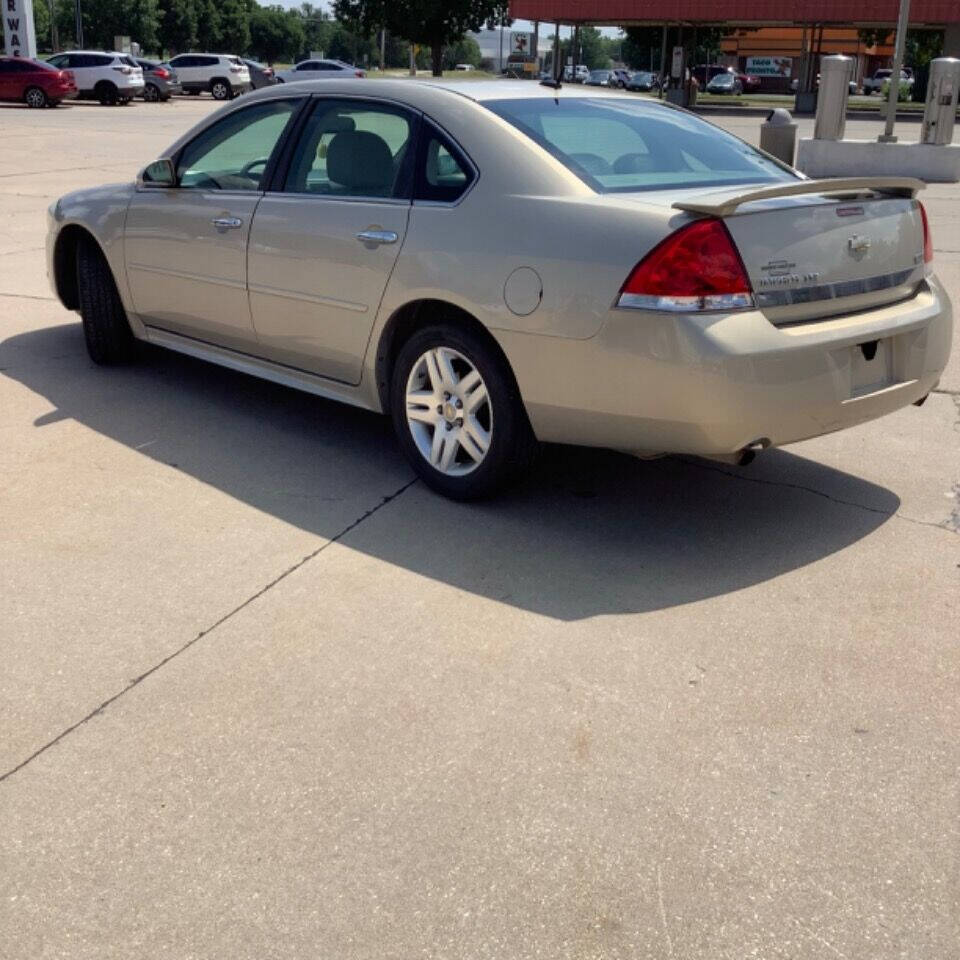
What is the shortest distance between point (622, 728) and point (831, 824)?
61 cm

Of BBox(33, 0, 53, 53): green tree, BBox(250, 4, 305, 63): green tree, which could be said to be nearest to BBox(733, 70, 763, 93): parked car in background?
BBox(33, 0, 53, 53): green tree

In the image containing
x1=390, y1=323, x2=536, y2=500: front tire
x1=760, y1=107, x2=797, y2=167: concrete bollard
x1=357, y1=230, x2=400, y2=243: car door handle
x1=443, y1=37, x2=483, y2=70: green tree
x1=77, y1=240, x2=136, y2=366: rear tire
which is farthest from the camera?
x1=443, y1=37, x2=483, y2=70: green tree

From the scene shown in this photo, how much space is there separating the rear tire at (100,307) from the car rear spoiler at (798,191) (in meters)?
3.56

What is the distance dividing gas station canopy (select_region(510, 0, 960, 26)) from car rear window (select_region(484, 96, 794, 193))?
36.9 m

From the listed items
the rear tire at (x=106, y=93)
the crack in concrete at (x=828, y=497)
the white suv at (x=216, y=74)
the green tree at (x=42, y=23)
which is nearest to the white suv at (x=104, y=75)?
the rear tire at (x=106, y=93)

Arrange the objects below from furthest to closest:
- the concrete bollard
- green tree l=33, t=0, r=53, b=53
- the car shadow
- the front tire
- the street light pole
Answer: green tree l=33, t=0, r=53, b=53 → the street light pole → the concrete bollard → the front tire → the car shadow

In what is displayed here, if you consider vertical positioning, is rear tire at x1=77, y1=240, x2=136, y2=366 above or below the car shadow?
above

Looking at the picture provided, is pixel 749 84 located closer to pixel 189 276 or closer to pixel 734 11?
pixel 734 11

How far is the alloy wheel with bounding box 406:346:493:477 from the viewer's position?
15.1ft

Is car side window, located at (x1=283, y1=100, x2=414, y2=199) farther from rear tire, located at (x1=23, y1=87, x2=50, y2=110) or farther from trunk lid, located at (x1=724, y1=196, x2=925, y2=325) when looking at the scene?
rear tire, located at (x1=23, y1=87, x2=50, y2=110)

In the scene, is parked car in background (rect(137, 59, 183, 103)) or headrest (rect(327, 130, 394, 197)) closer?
headrest (rect(327, 130, 394, 197))

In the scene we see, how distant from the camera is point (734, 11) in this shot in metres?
40.1

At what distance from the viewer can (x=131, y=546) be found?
14.3 feet

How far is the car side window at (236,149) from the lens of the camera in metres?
5.59
